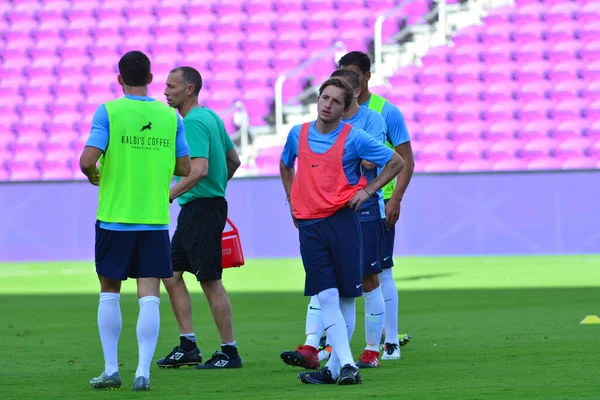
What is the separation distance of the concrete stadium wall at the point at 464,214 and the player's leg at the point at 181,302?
1293 cm

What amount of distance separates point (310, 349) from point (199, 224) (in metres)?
1.20

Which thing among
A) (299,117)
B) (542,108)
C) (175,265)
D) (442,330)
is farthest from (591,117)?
(175,265)

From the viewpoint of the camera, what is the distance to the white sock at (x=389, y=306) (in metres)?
8.77

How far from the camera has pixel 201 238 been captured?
8.46 metres

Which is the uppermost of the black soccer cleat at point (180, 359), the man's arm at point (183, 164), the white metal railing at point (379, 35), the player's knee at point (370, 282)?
the white metal railing at point (379, 35)

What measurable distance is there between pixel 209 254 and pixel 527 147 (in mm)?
15879

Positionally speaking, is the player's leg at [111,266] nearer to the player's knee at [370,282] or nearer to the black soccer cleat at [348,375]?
the black soccer cleat at [348,375]

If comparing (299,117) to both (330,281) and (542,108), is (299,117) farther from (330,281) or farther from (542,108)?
(330,281)

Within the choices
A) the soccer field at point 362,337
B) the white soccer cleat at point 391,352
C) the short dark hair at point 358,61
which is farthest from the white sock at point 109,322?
the short dark hair at point 358,61

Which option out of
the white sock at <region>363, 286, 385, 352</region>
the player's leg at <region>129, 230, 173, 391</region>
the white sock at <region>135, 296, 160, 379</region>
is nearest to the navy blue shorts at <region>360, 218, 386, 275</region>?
the white sock at <region>363, 286, 385, 352</region>

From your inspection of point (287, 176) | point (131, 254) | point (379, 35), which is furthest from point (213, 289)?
point (379, 35)

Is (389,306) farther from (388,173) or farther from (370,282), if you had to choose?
(388,173)

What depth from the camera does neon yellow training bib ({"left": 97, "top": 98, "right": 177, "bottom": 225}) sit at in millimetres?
7008

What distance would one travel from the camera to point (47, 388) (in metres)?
7.01
